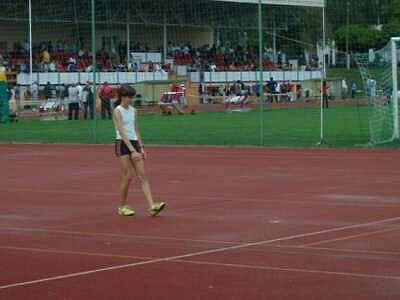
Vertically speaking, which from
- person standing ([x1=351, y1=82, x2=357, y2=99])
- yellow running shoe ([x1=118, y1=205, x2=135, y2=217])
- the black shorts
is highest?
person standing ([x1=351, y1=82, x2=357, y2=99])

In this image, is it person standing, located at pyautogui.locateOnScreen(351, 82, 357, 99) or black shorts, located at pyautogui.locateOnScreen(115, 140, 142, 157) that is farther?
person standing, located at pyautogui.locateOnScreen(351, 82, 357, 99)

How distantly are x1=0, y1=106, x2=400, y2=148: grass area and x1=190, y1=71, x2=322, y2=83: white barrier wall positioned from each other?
13.9 ft

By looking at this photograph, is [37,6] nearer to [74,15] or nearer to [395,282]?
[74,15]

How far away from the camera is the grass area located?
30391 mm

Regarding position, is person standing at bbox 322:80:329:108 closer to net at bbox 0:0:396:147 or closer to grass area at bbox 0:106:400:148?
net at bbox 0:0:396:147

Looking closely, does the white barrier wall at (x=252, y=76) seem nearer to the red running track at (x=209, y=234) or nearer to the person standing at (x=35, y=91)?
the person standing at (x=35, y=91)

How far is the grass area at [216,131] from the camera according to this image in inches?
1196

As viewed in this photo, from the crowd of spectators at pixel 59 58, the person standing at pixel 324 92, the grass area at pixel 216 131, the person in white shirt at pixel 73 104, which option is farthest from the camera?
the crowd of spectators at pixel 59 58

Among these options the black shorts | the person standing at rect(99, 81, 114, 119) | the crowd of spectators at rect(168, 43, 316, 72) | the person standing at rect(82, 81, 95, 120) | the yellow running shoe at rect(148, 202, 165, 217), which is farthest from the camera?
the crowd of spectators at rect(168, 43, 316, 72)

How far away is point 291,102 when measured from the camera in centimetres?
6081

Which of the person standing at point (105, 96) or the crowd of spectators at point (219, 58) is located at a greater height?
the crowd of spectators at point (219, 58)

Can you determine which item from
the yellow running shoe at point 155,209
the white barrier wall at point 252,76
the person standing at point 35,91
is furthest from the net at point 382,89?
the person standing at point 35,91

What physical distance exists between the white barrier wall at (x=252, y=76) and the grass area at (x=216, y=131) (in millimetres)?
4244

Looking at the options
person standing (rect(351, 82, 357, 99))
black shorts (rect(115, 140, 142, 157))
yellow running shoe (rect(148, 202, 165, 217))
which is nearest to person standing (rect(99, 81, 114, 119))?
person standing (rect(351, 82, 357, 99))
